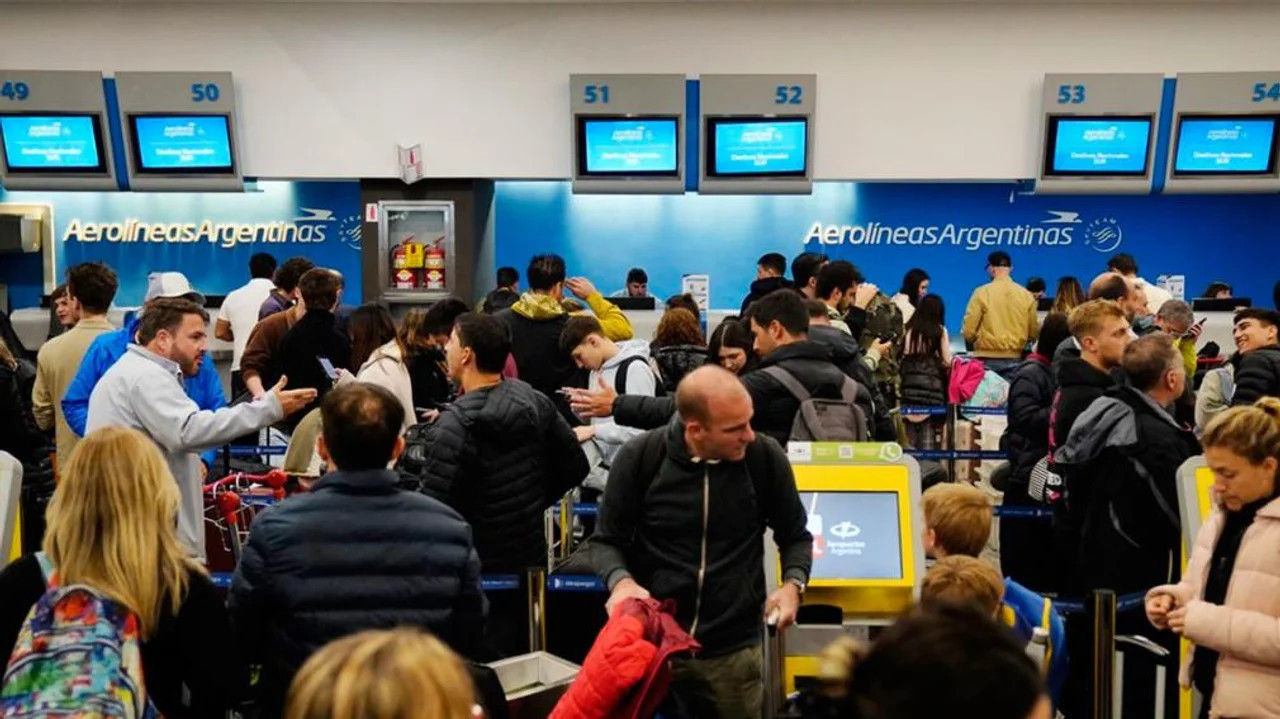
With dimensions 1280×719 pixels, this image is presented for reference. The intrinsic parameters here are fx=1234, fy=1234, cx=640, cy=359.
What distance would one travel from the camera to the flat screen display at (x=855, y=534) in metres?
4.17

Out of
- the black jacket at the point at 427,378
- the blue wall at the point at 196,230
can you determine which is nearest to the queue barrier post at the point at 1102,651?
the black jacket at the point at 427,378

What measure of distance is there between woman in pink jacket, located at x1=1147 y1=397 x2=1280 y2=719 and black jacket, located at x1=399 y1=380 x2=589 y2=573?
6.87 feet

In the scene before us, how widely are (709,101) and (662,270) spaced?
2841 millimetres

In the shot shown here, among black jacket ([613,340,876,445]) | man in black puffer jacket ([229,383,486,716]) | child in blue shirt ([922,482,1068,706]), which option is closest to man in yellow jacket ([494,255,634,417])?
black jacket ([613,340,876,445])

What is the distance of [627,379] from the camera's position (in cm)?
585

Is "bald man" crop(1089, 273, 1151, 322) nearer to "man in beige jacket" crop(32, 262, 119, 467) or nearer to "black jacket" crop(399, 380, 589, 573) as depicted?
"black jacket" crop(399, 380, 589, 573)

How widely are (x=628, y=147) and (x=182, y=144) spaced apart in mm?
3754

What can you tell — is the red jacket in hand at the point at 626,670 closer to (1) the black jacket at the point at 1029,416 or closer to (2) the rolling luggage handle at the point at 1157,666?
(2) the rolling luggage handle at the point at 1157,666

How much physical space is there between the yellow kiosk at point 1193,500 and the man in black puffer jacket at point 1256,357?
5.21 feet

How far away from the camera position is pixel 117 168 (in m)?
10.6

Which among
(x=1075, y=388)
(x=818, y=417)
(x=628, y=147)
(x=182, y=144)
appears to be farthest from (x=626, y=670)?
(x=182, y=144)

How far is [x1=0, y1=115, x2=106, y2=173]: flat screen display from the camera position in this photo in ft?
33.9

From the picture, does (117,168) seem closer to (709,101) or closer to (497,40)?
(497,40)

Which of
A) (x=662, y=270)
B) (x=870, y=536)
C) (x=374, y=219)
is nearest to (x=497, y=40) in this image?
(x=374, y=219)
